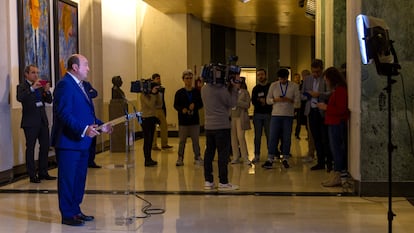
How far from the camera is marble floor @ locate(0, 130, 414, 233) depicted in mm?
5164

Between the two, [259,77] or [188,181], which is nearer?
[188,181]

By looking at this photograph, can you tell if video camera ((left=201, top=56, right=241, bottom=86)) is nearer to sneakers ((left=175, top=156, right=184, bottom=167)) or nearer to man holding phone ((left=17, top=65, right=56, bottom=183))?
man holding phone ((left=17, top=65, right=56, bottom=183))

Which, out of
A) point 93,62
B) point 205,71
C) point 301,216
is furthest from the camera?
point 93,62

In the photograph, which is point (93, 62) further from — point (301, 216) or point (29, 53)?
point (301, 216)

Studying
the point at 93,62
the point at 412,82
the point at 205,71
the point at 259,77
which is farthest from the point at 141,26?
the point at 412,82

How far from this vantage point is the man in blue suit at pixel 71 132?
5.03 metres

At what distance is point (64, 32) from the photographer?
10227 millimetres

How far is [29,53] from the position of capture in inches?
340

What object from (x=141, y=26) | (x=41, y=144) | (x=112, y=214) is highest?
(x=141, y=26)

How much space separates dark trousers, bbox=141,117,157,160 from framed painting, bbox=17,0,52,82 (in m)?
1.82

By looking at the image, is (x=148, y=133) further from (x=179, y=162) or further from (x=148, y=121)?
(x=179, y=162)

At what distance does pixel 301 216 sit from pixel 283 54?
19.9 metres

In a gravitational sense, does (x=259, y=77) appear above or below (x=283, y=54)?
below

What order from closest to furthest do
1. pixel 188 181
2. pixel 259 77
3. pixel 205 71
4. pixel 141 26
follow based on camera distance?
pixel 205 71 < pixel 188 181 < pixel 259 77 < pixel 141 26
